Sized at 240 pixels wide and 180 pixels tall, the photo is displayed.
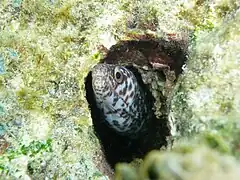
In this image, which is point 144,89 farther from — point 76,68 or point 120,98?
point 76,68

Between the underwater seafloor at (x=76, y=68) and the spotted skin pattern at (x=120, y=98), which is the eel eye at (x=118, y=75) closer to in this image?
the spotted skin pattern at (x=120, y=98)

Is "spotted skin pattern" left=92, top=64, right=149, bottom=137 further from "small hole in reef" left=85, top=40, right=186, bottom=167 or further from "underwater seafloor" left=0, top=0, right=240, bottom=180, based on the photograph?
"underwater seafloor" left=0, top=0, right=240, bottom=180

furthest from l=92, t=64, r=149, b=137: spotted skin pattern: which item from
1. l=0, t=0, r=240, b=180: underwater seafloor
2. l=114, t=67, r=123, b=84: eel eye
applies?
l=0, t=0, r=240, b=180: underwater seafloor

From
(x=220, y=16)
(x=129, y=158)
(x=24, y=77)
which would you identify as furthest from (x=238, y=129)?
(x=129, y=158)

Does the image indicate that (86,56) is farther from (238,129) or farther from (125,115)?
(238,129)

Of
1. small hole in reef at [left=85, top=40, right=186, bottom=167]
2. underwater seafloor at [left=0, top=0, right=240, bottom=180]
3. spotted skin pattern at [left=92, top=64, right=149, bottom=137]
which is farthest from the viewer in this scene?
spotted skin pattern at [left=92, top=64, right=149, bottom=137]

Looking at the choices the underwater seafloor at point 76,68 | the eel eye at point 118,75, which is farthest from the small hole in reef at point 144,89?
the underwater seafloor at point 76,68
